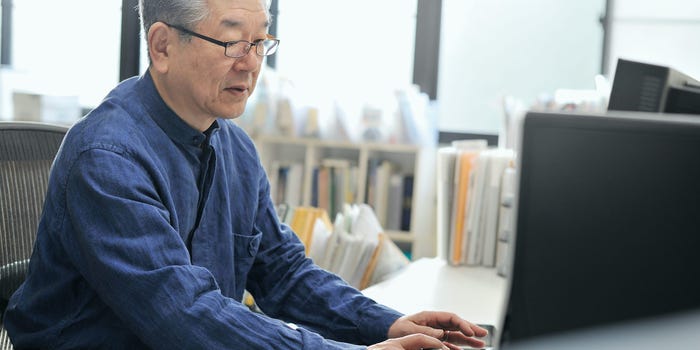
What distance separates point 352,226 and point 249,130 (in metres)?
1.94

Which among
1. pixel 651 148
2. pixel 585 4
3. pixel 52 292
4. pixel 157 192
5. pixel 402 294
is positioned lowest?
pixel 402 294

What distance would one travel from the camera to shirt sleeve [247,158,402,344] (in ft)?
4.95

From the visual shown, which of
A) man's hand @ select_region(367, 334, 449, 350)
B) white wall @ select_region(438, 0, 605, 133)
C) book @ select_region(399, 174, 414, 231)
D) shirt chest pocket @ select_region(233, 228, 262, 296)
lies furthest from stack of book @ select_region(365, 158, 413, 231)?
man's hand @ select_region(367, 334, 449, 350)

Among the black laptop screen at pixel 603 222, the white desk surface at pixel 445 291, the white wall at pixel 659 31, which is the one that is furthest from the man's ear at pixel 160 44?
the white wall at pixel 659 31

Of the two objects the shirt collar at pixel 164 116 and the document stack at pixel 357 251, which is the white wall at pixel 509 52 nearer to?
the document stack at pixel 357 251

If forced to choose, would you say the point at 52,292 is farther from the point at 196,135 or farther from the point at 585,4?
the point at 585,4

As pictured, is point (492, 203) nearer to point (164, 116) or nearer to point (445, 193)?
point (445, 193)

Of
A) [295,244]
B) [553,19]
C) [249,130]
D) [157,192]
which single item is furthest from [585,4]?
[157,192]

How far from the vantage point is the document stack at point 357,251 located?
249cm

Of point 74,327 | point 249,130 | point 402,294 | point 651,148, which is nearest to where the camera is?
point 651,148

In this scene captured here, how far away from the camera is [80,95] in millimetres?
5328

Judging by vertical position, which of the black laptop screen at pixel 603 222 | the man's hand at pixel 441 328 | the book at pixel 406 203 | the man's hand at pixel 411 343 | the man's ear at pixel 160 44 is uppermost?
the man's ear at pixel 160 44

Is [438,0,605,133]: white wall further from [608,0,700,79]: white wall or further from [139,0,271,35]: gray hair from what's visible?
[139,0,271,35]: gray hair

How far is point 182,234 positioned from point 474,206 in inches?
44.5
